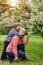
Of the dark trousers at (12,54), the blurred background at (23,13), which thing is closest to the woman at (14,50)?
the dark trousers at (12,54)

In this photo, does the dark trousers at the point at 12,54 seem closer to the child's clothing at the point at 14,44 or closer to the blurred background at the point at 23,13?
the child's clothing at the point at 14,44

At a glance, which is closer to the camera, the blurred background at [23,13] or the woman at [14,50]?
the woman at [14,50]

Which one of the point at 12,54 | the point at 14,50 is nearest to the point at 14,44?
the point at 14,50

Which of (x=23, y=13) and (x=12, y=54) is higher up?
(x=23, y=13)

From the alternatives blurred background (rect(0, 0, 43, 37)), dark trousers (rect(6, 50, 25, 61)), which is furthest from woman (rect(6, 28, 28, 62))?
blurred background (rect(0, 0, 43, 37))

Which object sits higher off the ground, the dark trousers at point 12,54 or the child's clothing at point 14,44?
the child's clothing at point 14,44

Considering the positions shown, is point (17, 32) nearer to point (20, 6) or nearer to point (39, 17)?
point (39, 17)

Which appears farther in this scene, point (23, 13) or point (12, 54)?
point (23, 13)

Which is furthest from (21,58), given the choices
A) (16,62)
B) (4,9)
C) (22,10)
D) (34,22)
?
(4,9)

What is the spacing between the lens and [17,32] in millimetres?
13273

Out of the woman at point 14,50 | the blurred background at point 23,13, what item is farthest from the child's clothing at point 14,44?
the blurred background at point 23,13

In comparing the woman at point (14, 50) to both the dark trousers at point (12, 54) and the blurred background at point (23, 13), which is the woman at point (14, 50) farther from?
the blurred background at point (23, 13)

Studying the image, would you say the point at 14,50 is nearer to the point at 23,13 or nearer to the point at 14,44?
the point at 14,44

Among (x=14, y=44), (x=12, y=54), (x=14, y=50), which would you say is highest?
(x=14, y=44)
